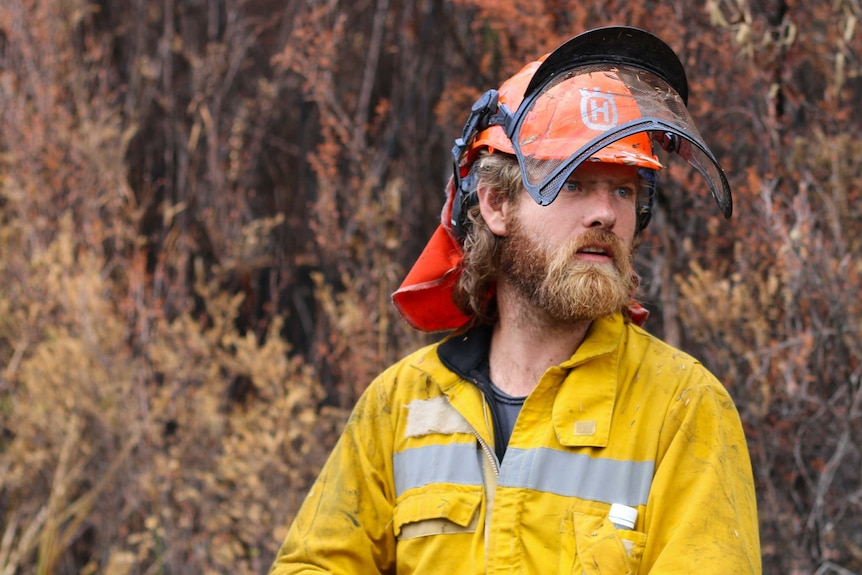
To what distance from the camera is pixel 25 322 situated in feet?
20.4

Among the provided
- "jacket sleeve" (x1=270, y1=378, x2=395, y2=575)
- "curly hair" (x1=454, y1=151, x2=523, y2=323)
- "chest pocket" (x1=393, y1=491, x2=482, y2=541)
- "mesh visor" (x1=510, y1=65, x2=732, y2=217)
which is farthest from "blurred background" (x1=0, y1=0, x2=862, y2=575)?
"chest pocket" (x1=393, y1=491, x2=482, y2=541)

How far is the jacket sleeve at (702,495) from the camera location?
1960mm

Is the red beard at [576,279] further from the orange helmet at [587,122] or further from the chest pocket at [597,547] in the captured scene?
the chest pocket at [597,547]

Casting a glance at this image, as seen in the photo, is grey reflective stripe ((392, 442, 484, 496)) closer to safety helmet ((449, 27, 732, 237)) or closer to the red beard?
the red beard

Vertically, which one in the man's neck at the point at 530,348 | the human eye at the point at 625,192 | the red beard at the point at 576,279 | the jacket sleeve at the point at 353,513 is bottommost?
the jacket sleeve at the point at 353,513

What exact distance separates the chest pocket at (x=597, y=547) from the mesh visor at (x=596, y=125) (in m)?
0.72

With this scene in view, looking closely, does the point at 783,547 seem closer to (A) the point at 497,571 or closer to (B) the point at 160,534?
(A) the point at 497,571

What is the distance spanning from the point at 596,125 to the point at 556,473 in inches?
31.4

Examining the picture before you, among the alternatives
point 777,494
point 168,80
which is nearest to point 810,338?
point 777,494

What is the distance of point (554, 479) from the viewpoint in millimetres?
2141

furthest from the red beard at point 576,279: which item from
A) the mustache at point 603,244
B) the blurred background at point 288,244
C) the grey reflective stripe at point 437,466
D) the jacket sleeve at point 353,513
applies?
the blurred background at point 288,244

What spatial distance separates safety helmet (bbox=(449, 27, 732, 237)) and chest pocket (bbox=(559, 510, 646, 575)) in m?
0.72

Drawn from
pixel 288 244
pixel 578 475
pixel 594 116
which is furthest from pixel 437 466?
pixel 288 244

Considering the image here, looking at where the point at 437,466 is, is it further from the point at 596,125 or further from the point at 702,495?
the point at 596,125
